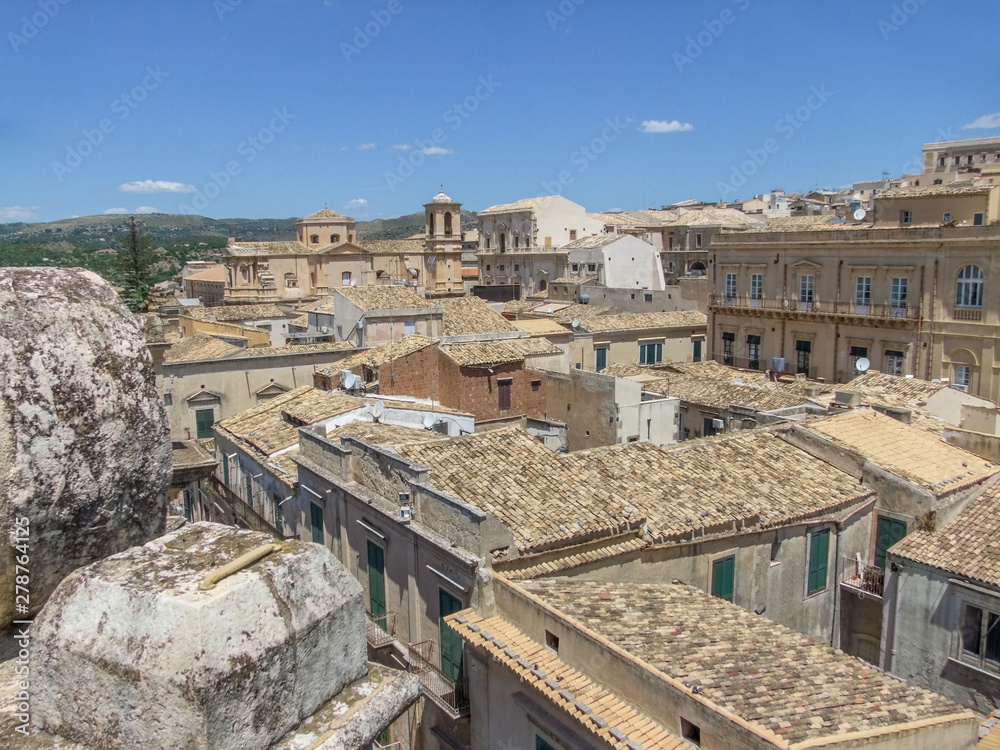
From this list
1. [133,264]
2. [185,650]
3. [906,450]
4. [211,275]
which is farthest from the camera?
[211,275]

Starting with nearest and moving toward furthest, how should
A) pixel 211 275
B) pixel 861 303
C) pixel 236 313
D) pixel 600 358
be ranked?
pixel 861 303, pixel 600 358, pixel 236 313, pixel 211 275

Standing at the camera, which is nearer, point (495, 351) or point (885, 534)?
point (885, 534)

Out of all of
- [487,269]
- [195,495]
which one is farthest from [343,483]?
[487,269]

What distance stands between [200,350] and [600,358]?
1651 cm

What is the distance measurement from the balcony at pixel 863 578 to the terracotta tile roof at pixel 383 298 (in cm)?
1854

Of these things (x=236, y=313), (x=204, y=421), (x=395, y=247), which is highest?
(x=395, y=247)

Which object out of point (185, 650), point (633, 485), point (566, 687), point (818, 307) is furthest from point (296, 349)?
point (185, 650)

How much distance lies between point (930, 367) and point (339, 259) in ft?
144

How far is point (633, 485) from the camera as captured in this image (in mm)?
14242

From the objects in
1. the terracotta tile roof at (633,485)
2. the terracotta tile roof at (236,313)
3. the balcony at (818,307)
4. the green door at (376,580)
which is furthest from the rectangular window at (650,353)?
the green door at (376,580)

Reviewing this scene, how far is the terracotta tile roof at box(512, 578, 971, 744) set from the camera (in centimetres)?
829

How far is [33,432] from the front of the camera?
7.93 feet

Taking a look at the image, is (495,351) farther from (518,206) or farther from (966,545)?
(518,206)

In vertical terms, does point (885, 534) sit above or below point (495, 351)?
below
